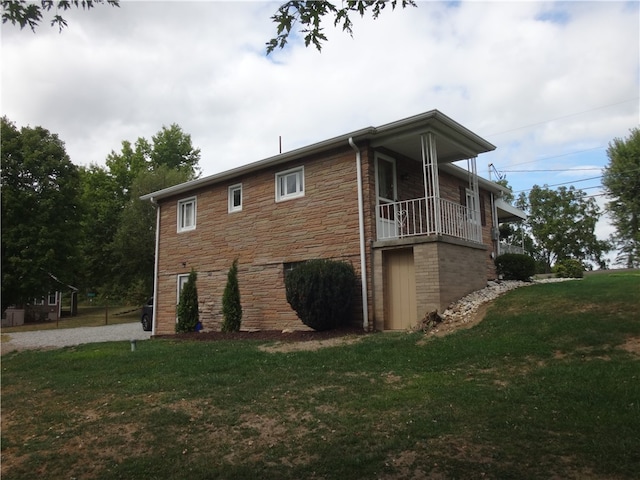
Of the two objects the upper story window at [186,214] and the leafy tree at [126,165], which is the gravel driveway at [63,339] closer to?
the upper story window at [186,214]

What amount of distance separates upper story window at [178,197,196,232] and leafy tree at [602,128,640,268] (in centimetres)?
2892

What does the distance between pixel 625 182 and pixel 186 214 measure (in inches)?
1147

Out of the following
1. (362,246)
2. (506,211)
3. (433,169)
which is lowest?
(362,246)

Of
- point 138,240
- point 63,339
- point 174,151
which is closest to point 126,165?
point 174,151

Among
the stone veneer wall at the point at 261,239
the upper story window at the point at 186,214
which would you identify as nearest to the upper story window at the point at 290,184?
the stone veneer wall at the point at 261,239

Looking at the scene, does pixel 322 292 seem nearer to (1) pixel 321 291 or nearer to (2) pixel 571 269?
(1) pixel 321 291

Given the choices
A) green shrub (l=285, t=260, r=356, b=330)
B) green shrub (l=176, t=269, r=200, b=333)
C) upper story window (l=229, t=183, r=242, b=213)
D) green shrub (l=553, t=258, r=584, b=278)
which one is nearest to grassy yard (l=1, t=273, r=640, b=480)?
green shrub (l=285, t=260, r=356, b=330)

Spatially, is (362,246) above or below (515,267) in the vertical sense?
above

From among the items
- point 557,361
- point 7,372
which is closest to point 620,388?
point 557,361

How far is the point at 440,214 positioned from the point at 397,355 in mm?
4488

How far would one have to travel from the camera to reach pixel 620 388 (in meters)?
4.96

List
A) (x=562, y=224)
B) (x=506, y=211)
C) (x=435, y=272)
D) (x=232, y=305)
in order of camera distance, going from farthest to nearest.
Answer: (x=562, y=224), (x=506, y=211), (x=232, y=305), (x=435, y=272)

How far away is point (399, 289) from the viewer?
10.9 meters

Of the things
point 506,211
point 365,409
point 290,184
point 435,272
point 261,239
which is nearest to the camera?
point 365,409
